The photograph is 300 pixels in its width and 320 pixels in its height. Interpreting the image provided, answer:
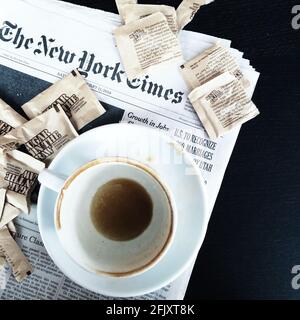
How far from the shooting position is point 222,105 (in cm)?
56

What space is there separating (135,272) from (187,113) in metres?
0.20

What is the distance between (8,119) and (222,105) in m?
0.26

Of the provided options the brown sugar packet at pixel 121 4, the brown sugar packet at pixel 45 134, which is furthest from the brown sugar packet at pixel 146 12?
the brown sugar packet at pixel 45 134

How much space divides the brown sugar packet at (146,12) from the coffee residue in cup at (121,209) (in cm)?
20

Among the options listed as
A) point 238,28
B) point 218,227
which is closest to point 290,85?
point 238,28

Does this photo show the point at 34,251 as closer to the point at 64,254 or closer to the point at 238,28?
the point at 64,254

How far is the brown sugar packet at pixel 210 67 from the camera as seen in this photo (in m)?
0.56

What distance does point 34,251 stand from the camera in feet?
1.82

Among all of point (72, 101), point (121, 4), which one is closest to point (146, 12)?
point (121, 4)

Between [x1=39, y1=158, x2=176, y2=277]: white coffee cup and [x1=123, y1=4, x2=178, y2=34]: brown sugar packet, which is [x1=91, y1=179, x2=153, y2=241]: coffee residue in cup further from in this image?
[x1=123, y1=4, x2=178, y2=34]: brown sugar packet

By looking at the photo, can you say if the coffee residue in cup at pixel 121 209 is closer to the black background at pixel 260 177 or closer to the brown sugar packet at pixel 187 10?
the black background at pixel 260 177

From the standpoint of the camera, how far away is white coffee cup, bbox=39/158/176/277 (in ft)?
1.55

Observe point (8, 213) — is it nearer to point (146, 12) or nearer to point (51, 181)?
point (51, 181)

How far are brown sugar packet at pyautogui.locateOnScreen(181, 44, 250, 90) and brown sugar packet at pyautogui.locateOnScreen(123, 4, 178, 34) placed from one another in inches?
1.8
